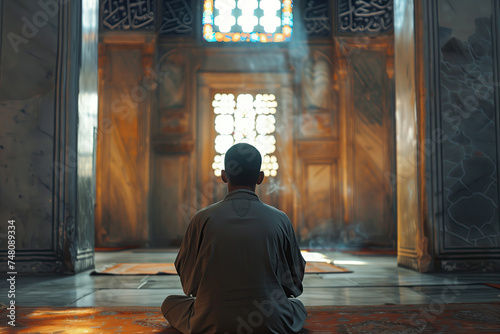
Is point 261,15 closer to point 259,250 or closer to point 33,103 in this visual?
point 33,103

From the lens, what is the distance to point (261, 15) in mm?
9500

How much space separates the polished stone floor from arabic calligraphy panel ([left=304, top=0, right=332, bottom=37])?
5421 millimetres

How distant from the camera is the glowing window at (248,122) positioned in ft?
30.4

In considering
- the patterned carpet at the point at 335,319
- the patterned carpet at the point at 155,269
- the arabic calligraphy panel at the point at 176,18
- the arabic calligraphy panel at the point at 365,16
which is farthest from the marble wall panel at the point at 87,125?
the arabic calligraphy panel at the point at 365,16

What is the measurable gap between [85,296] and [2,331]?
111cm

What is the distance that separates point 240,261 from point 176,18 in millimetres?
8057

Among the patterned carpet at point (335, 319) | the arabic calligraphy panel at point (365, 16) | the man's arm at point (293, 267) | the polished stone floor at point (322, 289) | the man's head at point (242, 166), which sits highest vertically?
the arabic calligraphy panel at point (365, 16)

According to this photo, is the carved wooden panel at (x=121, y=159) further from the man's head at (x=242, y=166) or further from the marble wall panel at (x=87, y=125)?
the man's head at (x=242, y=166)

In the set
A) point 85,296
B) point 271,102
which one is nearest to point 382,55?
point 271,102

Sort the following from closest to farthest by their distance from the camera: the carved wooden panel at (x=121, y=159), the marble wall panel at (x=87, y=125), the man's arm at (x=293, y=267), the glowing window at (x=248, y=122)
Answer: the man's arm at (x=293, y=267), the marble wall panel at (x=87, y=125), the carved wooden panel at (x=121, y=159), the glowing window at (x=248, y=122)

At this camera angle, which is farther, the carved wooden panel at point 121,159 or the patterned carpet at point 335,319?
the carved wooden panel at point 121,159

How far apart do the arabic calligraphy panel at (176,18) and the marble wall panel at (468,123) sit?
525 centimetres

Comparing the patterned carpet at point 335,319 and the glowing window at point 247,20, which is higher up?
the glowing window at point 247,20

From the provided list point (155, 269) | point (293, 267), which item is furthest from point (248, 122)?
point (293, 267)
